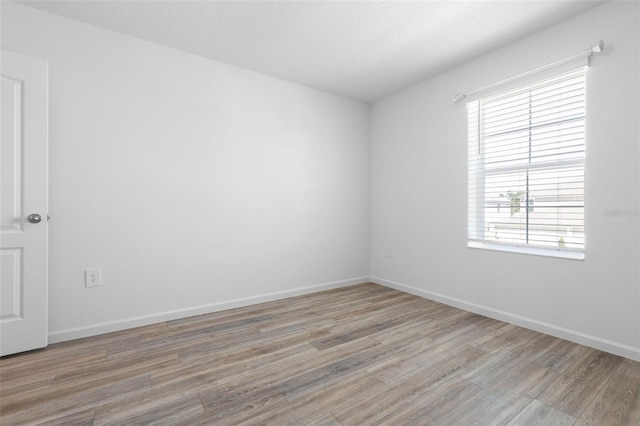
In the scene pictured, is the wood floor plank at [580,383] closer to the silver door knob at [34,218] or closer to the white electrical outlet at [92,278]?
the white electrical outlet at [92,278]

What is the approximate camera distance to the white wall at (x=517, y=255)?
6.72 ft

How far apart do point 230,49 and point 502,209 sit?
9.49ft

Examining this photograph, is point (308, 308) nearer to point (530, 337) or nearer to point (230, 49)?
point (530, 337)

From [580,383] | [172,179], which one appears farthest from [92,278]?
[580,383]

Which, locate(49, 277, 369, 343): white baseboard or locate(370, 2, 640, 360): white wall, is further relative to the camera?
locate(49, 277, 369, 343): white baseboard

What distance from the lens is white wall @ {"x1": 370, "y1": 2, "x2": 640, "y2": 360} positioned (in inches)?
80.6

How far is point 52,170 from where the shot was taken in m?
2.26

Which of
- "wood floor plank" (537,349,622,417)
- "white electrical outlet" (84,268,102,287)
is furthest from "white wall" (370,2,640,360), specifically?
"white electrical outlet" (84,268,102,287)

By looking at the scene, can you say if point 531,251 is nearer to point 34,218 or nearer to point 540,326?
point 540,326

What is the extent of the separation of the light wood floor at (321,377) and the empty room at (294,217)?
0.02 meters

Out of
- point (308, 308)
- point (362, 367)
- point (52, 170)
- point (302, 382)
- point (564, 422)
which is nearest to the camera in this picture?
point (564, 422)

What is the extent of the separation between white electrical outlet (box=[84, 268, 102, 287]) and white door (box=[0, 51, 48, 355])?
0.28 metres

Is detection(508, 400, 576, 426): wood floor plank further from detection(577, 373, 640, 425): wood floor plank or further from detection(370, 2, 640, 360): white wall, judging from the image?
detection(370, 2, 640, 360): white wall

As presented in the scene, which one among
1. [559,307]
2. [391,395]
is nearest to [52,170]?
[391,395]
